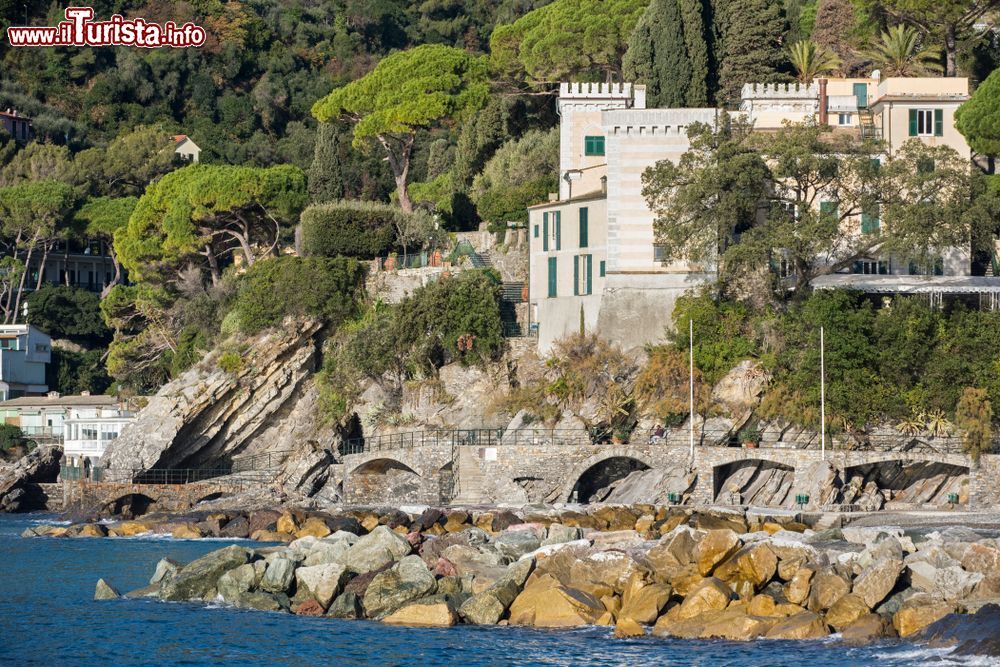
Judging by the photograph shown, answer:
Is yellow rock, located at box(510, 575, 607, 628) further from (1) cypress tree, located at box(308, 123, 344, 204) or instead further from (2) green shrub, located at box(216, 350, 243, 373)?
(1) cypress tree, located at box(308, 123, 344, 204)

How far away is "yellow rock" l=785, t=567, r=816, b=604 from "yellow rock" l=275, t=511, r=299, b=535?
20.8m

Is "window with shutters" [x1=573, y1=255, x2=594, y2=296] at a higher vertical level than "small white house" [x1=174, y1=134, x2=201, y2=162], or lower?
lower

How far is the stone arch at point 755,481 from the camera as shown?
5212 centimetres

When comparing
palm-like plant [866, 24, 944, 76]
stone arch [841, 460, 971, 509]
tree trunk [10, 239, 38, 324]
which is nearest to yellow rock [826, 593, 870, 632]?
stone arch [841, 460, 971, 509]

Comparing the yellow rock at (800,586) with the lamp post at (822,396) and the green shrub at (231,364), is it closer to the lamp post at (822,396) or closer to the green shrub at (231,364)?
the lamp post at (822,396)

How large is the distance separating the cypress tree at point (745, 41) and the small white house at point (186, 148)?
1865 inches

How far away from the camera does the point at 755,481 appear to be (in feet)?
174

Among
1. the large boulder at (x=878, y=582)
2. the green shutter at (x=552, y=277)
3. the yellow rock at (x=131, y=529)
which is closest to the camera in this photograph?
the large boulder at (x=878, y=582)

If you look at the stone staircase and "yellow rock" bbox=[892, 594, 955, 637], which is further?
the stone staircase

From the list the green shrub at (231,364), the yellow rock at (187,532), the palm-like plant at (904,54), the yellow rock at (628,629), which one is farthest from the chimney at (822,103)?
the yellow rock at (628,629)

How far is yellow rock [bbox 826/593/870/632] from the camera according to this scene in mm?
32375

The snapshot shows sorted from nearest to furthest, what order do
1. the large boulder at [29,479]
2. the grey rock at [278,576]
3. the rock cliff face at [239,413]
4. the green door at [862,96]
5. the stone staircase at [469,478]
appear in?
the grey rock at [278,576] < the stone staircase at [469,478] < the green door at [862,96] < the rock cliff face at [239,413] < the large boulder at [29,479]

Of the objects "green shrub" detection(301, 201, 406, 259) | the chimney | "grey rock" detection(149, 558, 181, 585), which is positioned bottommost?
"grey rock" detection(149, 558, 181, 585)

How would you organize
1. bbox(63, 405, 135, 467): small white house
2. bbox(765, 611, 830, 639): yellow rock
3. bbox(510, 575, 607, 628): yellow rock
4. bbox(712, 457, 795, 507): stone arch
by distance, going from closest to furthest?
bbox(765, 611, 830, 639): yellow rock → bbox(510, 575, 607, 628): yellow rock → bbox(712, 457, 795, 507): stone arch → bbox(63, 405, 135, 467): small white house
